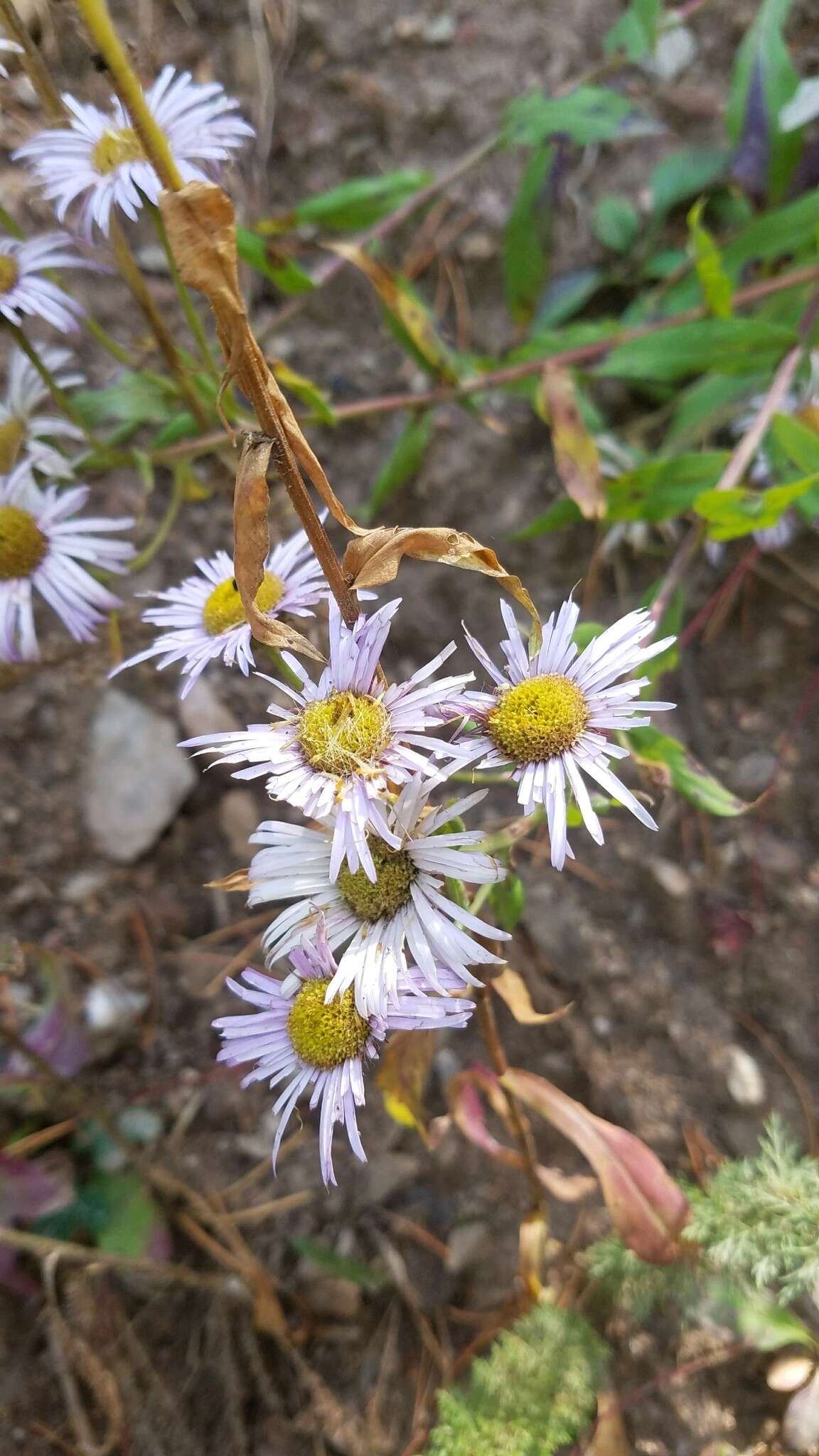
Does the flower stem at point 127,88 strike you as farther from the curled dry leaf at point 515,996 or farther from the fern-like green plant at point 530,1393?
the fern-like green plant at point 530,1393

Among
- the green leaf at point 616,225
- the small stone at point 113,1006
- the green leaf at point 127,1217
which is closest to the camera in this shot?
the green leaf at point 127,1217

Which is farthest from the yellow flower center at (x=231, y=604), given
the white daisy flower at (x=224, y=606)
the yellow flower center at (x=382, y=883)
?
the yellow flower center at (x=382, y=883)

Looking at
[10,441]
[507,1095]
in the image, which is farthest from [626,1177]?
[10,441]

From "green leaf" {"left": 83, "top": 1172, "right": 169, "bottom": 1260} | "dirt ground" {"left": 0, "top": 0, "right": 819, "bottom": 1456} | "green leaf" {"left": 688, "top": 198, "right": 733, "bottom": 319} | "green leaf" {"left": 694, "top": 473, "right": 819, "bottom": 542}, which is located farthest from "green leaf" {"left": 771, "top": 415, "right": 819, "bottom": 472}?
"green leaf" {"left": 83, "top": 1172, "right": 169, "bottom": 1260}

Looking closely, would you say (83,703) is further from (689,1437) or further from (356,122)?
(689,1437)

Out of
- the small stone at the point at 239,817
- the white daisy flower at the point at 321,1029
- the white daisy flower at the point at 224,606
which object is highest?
the white daisy flower at the point at 224,606

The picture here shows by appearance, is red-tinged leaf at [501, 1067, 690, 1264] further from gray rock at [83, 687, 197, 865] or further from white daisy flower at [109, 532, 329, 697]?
gray rock at [83, 687, 197, 865]
